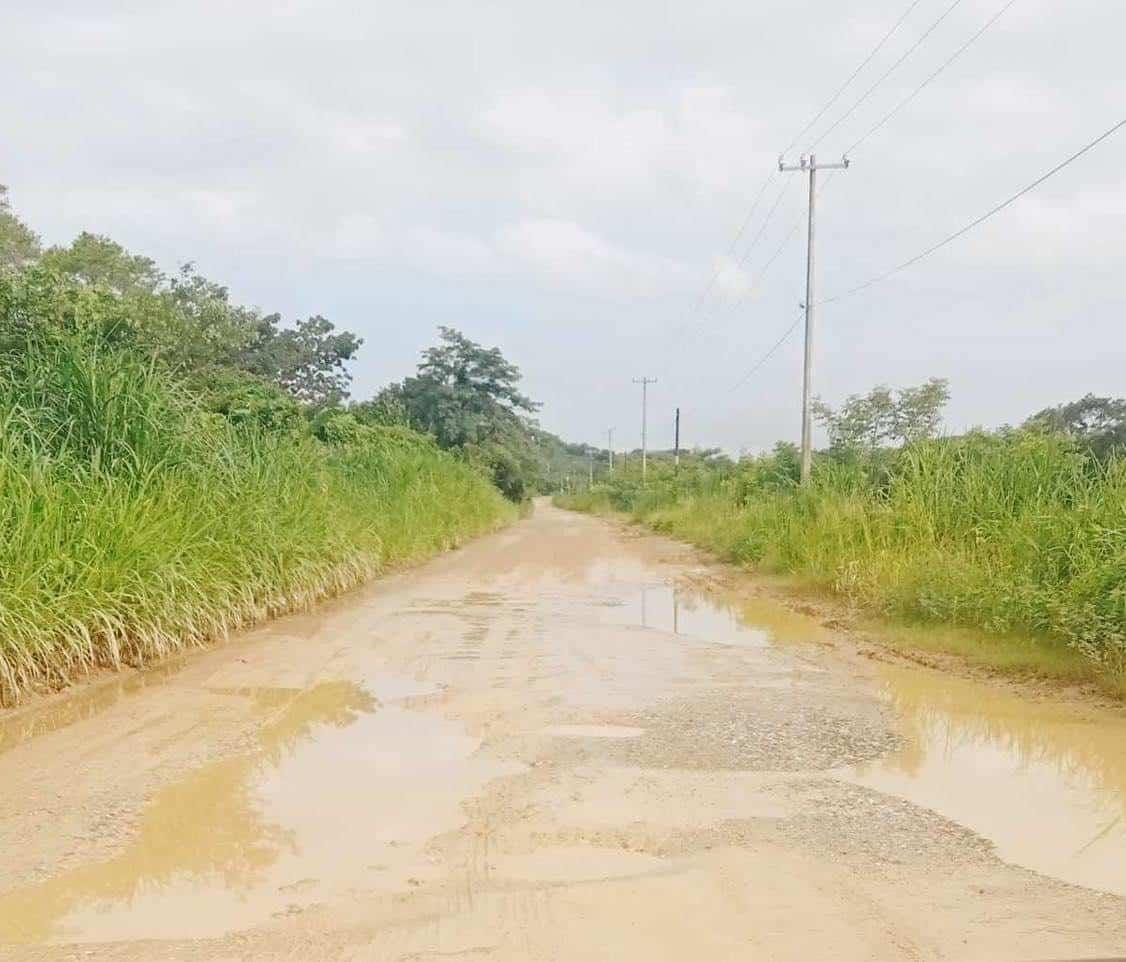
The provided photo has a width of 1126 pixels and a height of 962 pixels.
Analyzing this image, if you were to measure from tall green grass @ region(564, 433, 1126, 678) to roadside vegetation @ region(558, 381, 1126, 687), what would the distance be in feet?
0.06

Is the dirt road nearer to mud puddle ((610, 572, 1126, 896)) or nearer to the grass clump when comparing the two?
mud puddle ((610, 572, 1126, 896))

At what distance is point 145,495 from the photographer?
8430mm

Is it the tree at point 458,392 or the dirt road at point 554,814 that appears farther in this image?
the tree at point 458,392

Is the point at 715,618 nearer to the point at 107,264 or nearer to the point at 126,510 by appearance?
the point at 126,510

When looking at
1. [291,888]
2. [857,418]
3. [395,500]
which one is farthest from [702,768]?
[857,418]

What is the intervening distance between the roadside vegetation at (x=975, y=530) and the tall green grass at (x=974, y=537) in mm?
18

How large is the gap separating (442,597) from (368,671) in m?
4.70

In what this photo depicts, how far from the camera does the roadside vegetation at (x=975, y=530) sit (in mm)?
7691

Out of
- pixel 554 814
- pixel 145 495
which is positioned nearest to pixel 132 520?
pixel 145 495

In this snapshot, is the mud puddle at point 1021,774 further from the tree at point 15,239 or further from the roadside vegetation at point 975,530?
the tree at point 15,239

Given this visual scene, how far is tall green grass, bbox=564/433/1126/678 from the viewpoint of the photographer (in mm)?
7629

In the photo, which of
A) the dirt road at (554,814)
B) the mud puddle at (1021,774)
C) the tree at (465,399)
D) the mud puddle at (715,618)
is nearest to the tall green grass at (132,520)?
the dirt road at (554,814)

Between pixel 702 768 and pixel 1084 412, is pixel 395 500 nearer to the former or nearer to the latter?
pixel 1084 412

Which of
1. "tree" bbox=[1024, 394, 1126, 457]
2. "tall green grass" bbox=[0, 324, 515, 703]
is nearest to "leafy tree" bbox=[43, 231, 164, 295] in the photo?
"tall green grass" bbox=[0, 324, 515, 703]
